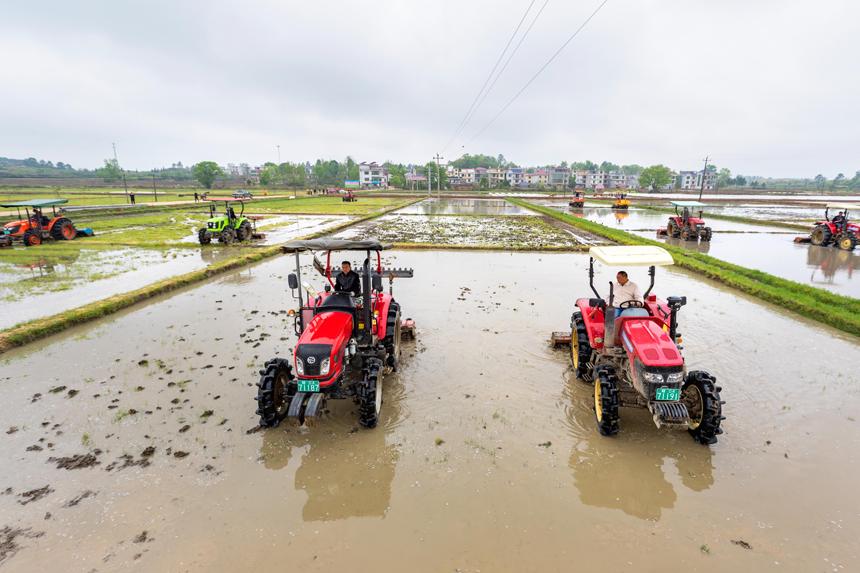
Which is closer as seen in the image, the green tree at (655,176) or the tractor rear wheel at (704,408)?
the tractor rear wheel at (704,408)

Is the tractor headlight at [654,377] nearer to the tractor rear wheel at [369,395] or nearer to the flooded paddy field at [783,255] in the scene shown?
the tractor rear wheel at [369,395]

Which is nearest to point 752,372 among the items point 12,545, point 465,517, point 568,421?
point 568,421

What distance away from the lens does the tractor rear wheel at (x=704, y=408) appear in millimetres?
5047

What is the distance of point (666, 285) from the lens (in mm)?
13477

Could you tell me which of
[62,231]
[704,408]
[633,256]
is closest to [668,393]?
[704,408]

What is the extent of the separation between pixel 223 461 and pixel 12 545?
1831 mm

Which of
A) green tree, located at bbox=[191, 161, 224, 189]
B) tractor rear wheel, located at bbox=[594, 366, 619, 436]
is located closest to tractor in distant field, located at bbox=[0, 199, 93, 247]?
tractor rear wheel, located at bbox=[594, 366, 619, 436]

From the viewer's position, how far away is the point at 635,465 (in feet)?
16.4

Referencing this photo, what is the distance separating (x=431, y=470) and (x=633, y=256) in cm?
428

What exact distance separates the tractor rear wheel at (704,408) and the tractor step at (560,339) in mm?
2939

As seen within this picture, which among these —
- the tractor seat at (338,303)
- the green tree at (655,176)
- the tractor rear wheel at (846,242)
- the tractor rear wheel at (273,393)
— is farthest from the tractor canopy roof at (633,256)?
the green tree at (655,176)

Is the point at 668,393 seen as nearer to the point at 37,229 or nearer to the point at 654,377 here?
the point at 654,377

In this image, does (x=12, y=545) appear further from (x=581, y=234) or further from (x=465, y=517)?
(x=581, y=234)

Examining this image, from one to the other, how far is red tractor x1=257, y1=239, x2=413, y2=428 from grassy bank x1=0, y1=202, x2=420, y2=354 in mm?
6725
